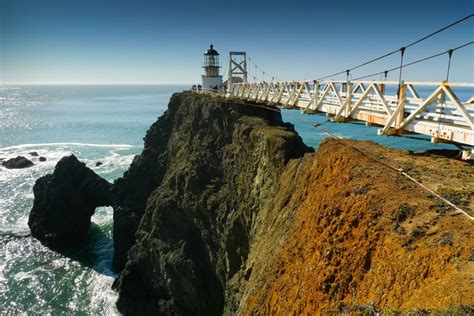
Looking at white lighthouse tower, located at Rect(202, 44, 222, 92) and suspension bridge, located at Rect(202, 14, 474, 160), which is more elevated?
white lighthouse tower, located at Rect(202, 44, 222, 92)

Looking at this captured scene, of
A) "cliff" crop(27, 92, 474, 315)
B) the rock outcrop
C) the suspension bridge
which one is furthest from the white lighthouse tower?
the suspension bridge

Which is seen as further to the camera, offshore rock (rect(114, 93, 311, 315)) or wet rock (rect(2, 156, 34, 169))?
wet rock (rect(2, 156, 34, 169))

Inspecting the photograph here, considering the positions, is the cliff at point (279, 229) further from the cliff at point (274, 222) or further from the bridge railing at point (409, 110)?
the bridge railing at point (409, 110)

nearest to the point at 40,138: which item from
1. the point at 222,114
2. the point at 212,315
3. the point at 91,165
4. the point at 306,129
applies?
the point at 91,165

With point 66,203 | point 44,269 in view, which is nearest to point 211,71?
point 66,203

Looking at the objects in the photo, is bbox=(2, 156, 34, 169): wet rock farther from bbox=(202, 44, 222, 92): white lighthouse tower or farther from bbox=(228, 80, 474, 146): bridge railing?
bbox=(228, 80, 474, 146): bridge railing

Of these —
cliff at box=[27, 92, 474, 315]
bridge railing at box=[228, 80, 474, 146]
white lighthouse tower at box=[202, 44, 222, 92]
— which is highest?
white lighthouse tower at box=[202, 44, 222, 92]
